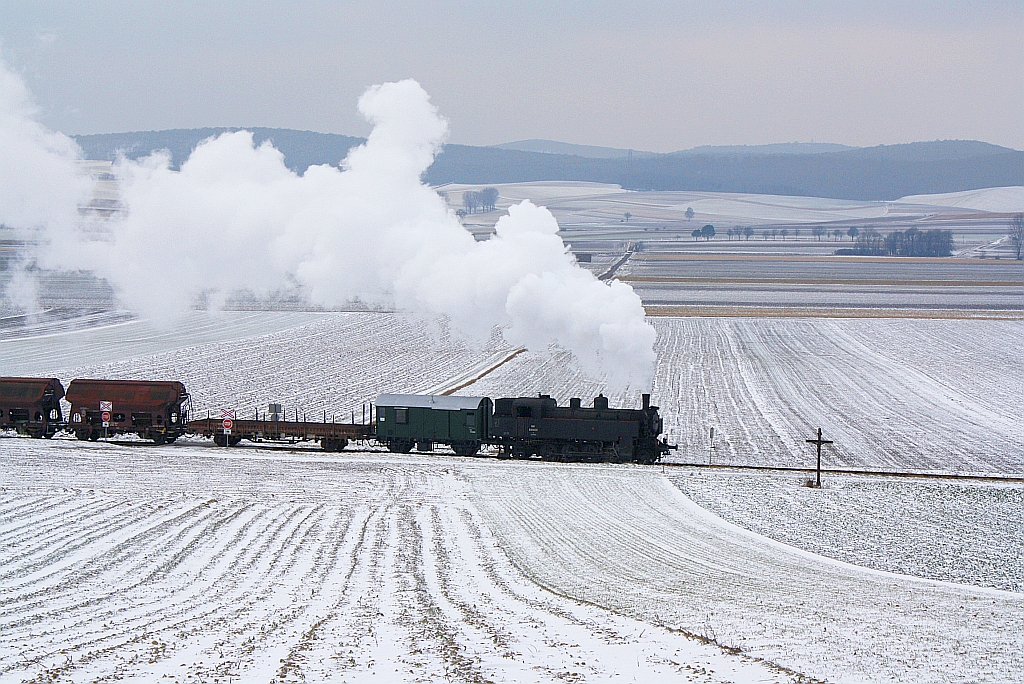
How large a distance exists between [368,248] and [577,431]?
48.9 ft

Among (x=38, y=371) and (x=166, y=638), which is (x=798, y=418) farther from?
(x=38, y=371)

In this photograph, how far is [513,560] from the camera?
88.7ft

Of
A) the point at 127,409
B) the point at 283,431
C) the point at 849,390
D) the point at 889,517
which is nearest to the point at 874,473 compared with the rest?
the point at 889,517

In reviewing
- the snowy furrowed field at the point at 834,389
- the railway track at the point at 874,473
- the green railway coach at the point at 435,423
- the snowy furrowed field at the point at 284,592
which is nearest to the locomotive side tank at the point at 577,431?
the green railway coach at the point at 435,423

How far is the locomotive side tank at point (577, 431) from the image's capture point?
42969 millimetres

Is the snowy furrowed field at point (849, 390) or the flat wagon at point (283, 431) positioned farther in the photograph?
the flat wagon at point (283, 431)

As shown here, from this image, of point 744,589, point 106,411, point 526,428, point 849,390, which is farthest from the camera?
point 849,390

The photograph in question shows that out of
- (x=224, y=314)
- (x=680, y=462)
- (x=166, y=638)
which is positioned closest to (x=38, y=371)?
(x=224, y=314)

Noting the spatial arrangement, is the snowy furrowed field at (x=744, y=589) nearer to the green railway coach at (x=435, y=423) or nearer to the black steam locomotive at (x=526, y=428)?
the black steam locomotive at (x=526, y=428)

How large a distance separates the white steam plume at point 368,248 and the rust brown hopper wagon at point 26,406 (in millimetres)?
10946

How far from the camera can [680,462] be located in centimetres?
4334

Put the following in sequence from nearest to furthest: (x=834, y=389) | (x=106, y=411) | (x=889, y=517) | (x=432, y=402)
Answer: (x=889, y=517)
(x=432, y=402)
(x=106, y=411)
(x=834, y=389)

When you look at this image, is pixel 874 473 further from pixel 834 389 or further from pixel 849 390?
pixel 834 389

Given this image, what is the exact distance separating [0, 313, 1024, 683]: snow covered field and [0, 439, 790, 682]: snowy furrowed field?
82mm
